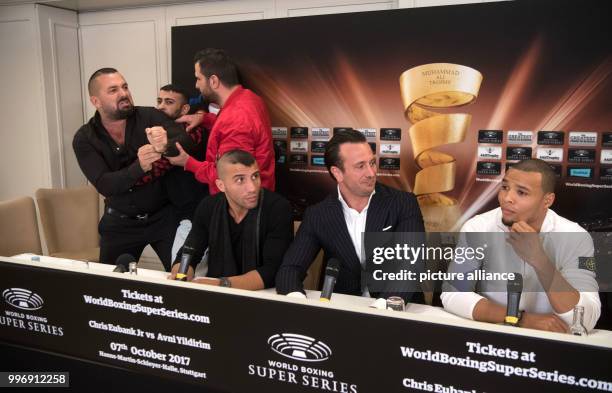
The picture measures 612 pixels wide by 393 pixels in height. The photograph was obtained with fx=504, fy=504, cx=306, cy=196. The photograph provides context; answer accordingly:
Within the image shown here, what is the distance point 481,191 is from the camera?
307 centimetres

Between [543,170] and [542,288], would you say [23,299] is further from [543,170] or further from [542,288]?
[543,170]

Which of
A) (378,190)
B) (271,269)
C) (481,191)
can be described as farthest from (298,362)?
(481,191)

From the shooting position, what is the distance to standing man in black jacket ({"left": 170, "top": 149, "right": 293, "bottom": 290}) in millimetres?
2316

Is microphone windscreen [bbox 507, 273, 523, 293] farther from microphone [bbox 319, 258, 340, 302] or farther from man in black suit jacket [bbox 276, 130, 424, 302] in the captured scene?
man in black suit jacket [bbox 276, 130, 424, 302]

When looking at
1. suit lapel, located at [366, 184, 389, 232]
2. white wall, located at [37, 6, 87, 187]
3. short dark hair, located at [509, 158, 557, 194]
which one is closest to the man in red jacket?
suit lapel, located at [366, 184, 389, 232]

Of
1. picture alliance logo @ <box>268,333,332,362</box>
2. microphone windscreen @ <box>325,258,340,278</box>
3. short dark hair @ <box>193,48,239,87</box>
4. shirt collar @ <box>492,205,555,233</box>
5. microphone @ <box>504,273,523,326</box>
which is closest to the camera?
picture alliance logo @ <box>268,333,332,362</box>

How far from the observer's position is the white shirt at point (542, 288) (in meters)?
1.67

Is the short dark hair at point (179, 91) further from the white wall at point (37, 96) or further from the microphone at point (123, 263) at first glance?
the microphone at point (123, 263)

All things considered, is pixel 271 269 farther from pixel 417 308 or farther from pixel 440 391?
pixel 440 391

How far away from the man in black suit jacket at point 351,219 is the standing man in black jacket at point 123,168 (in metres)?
1.13

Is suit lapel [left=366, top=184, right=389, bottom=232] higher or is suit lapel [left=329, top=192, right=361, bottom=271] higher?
suit lapel [left=366, top=184, right=389, bottom=232]

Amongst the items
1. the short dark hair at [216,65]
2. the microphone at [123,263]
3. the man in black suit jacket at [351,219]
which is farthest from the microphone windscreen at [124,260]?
the short dark hair at [216,65]

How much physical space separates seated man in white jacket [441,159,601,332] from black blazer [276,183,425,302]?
0.94 feet

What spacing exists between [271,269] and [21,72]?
3466 millimetres
